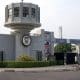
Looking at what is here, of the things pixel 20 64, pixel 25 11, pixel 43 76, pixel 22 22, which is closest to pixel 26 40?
pixel 22 22

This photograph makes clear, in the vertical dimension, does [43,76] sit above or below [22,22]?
below

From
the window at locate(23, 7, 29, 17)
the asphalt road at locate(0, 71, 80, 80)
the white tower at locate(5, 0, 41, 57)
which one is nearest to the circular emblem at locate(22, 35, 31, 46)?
the white tower at locate(5, 0, 41, 57)

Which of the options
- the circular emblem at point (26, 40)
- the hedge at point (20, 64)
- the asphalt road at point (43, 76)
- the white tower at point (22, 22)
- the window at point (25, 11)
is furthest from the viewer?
the circular emblem at point (26, 40)

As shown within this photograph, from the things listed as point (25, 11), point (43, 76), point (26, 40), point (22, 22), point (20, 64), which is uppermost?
point (25, 11)

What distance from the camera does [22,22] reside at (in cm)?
4653

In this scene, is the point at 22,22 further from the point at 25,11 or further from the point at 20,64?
the point at 20,64

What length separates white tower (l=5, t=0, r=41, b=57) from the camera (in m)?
47.0

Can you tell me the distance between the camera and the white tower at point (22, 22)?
47.0 m

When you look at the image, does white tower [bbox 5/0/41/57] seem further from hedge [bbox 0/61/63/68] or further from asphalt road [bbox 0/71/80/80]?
asphalt road [bbox 0/71/80/80]

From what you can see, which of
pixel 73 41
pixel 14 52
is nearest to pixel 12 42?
pixel 14 52

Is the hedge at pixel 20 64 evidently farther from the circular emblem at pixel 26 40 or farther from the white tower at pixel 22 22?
the circular emblem at pixel 26 40

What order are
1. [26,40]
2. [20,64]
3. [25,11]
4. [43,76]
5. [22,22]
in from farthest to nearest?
[26,40], [25,11], [22,22], [20,64], [43,76]

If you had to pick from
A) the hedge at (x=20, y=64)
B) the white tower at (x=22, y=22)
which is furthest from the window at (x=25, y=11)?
the hedge at (x=20, y=64)

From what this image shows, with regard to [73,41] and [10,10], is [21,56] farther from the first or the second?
[73,41]
